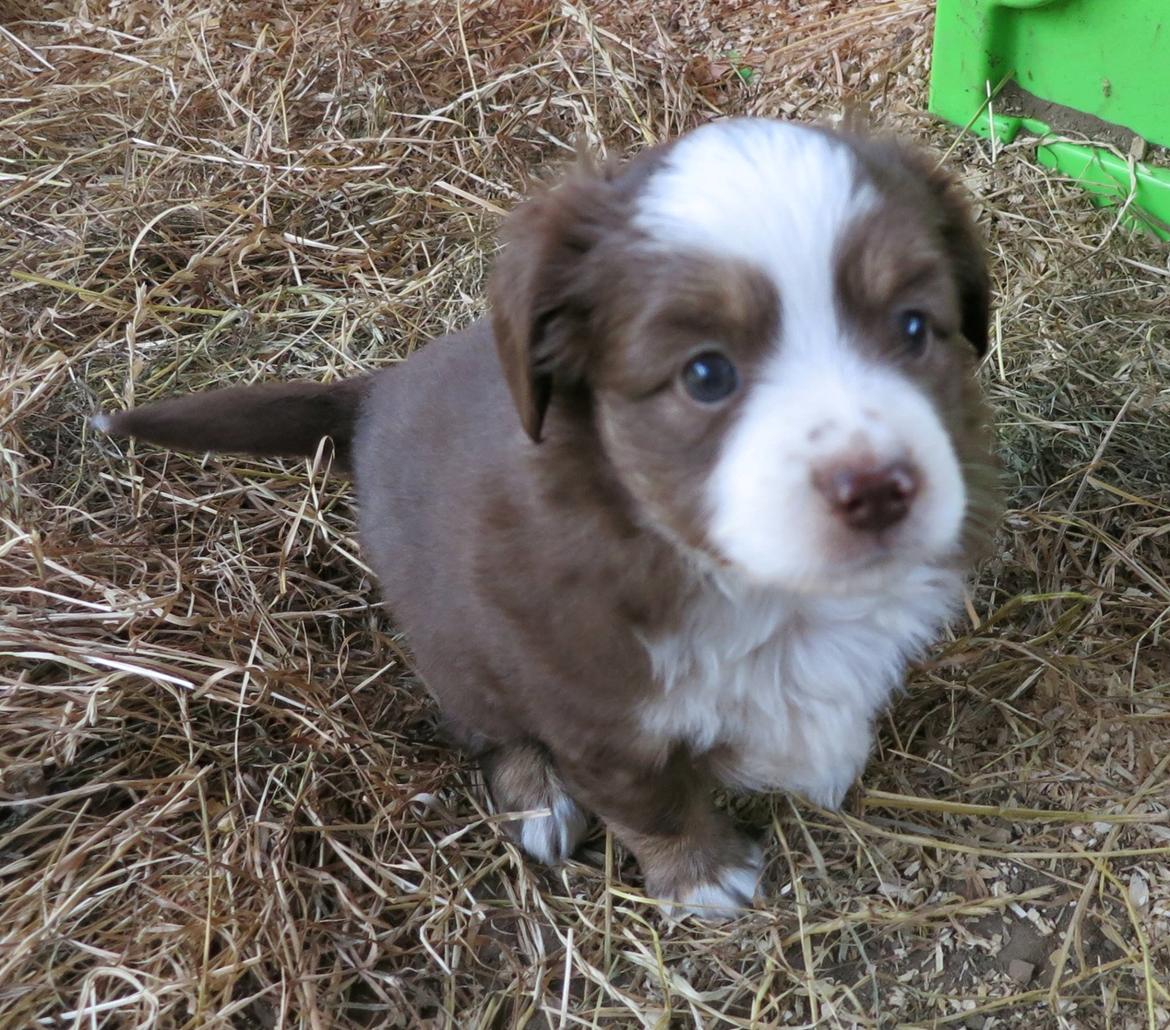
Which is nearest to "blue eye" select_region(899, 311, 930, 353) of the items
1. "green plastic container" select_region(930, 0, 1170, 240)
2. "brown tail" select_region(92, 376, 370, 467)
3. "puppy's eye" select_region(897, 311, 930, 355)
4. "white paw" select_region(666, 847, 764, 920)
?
"puppy's eye" select_region(897, 311, 930, 355)

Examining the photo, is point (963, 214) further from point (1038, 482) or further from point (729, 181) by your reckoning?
point (1038, 482)

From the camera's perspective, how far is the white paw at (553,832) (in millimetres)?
2568

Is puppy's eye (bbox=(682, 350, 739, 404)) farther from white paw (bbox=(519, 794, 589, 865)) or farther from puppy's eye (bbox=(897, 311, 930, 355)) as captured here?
white paw (bbox=(519, 794, 589, 865))

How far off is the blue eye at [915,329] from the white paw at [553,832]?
53.3 inches

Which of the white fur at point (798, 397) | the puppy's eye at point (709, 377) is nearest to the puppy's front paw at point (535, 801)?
the white fur at point (798, 397)

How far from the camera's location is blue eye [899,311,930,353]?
1803 millimetres

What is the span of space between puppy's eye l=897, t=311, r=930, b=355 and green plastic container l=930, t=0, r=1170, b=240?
2178 mm

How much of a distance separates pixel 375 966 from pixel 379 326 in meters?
2.04

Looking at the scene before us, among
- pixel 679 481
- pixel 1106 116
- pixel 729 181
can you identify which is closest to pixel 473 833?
pixel 679 481

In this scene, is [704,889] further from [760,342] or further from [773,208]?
[773,208]

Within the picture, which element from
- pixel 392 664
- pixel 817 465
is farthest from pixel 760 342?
pixel 392 664

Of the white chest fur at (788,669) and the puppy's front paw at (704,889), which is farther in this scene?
the puppy's front paw at (704,889)

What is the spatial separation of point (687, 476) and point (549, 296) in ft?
1.29

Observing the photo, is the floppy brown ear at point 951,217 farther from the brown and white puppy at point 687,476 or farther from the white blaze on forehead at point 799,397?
the white blaze on forehead at point 799,397
